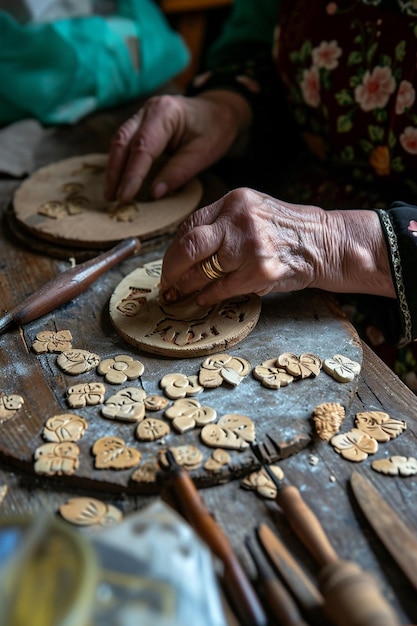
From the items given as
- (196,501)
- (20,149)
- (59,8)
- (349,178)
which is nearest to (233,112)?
(349,178)

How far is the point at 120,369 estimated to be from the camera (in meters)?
1.06

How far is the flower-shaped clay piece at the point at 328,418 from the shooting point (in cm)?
94

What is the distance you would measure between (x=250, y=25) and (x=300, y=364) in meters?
1.15

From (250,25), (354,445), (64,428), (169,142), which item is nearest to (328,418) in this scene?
(354,445)

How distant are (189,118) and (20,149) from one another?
49cm

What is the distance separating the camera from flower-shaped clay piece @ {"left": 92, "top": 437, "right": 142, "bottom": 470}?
0.89 m

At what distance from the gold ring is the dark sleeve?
0.29m

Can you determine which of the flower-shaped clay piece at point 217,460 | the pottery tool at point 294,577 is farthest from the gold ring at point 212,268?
the pottery tool at point 294,577

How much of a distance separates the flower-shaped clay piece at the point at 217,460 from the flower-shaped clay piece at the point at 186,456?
0.01 metres

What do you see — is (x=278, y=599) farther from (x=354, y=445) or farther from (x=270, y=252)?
(x=270, y=252)

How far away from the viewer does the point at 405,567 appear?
0.76m

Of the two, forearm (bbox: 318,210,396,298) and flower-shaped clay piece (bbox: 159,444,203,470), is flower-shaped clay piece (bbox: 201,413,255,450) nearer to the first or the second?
flower-shaped clay piece (bbox: 159,444,203,470)

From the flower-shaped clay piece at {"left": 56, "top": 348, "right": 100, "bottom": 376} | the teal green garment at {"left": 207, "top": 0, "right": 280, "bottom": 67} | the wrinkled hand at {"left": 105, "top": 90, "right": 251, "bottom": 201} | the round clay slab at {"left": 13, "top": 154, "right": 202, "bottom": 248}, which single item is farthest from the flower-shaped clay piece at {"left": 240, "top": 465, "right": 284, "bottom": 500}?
the teal green garment at {"left": 207, "top": 0, "right": 280, "bottom": 67}

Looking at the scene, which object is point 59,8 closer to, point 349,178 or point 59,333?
point 349,178
